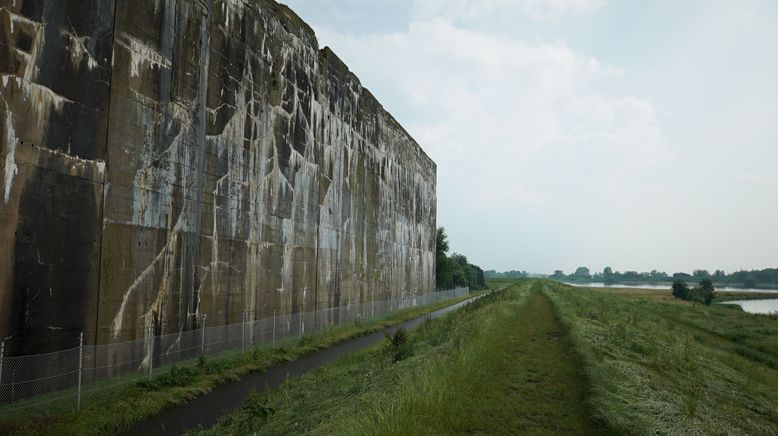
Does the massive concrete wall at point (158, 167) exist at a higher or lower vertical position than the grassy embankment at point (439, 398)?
higher

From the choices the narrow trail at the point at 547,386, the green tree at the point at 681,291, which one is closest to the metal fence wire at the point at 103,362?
the narrow trail at the point at 547,386

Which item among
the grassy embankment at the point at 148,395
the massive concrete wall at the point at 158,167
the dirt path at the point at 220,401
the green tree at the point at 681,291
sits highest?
the massive concrete wall at the point at 158,167

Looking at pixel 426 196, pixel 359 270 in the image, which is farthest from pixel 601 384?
pixel 426 196

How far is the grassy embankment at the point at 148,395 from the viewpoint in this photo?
9281mm

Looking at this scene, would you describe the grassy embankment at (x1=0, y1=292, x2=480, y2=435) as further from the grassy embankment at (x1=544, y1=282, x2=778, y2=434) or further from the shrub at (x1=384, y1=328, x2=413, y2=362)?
the grassy embankment at (x1=544, y1=282, x2=778, y2=434)

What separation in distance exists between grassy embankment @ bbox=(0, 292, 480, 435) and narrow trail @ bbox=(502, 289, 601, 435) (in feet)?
26.2

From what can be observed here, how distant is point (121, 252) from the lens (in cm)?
1345

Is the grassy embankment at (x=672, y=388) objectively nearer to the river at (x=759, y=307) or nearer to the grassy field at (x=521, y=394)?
the grassy field at (x=521, y=394)

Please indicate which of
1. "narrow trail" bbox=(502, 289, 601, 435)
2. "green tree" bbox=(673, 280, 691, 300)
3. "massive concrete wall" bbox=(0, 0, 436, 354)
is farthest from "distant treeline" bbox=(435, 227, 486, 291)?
"narrow trail" bbox=(502, 289, 601, 435)

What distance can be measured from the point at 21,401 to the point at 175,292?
5835mm

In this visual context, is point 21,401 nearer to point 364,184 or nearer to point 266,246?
point 266,246

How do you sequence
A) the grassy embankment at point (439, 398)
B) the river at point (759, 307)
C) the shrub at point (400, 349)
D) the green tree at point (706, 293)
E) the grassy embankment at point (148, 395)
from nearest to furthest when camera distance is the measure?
the grassy embankment at point (439, 398)
the grassy embankment at point (148, 395)
the shrub at point (400, 349)
the river at point (759, 307)
the green tree at point (706, 293)

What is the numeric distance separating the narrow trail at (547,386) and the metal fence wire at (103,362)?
30.2ft

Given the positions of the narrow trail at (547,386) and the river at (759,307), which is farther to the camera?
the river at (759,307)
